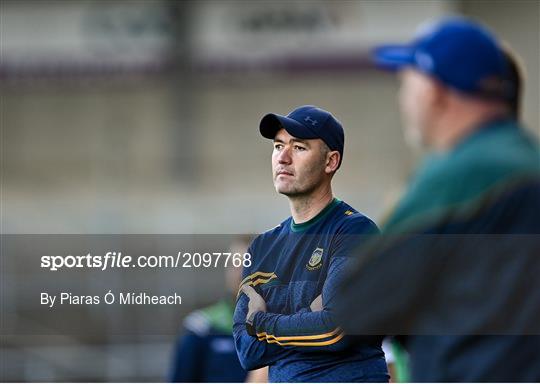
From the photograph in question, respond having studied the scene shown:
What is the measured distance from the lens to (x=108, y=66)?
29078mm

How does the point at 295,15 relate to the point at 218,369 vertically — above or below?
above

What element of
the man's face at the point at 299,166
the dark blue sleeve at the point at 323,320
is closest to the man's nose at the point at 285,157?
the man's face at the point at 299,166

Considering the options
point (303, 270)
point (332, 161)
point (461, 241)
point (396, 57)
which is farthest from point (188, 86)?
point (461, 241)

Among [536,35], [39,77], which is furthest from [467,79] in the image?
[39,77]

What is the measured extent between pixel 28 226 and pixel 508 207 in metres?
13.5

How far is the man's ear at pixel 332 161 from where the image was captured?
10.8 feet

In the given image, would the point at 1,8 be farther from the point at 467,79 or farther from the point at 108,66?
the point at 467,79

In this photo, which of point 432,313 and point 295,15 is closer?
point 432,313

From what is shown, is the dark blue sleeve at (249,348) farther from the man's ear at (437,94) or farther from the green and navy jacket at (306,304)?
the man's ear at (437,94)

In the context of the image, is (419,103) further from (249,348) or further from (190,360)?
(190,360)

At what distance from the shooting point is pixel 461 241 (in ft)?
7.32

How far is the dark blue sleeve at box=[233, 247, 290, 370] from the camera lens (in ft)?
10.7

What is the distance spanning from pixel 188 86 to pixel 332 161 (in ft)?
81.5

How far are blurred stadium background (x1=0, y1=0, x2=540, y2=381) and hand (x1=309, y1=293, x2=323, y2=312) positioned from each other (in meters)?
22.0
